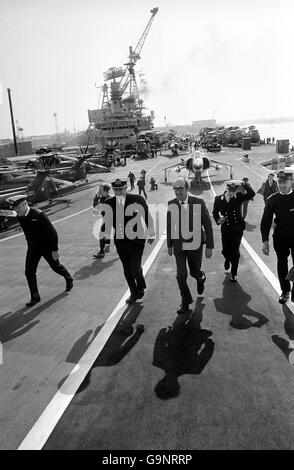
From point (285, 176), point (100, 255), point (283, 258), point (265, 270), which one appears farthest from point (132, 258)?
point (100, 255)

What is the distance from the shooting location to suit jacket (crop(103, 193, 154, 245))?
559cm

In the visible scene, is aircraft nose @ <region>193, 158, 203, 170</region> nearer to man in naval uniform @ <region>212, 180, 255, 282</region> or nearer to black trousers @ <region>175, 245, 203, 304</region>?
man in naval uniform @ <region>212, 180, 255, 282</region>

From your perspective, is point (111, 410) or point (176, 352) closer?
point (111, 410)

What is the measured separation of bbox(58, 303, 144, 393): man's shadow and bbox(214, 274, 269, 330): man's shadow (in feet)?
4.63

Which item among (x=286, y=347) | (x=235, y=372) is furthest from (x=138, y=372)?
(x=286, y=347)

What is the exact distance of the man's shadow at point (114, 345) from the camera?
4.11 meters

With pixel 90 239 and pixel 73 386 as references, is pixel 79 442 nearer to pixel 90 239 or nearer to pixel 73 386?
pixel 73 386

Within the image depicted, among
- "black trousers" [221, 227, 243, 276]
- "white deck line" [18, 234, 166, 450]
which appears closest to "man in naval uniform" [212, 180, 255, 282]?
"black trousers" [221, 227, 243, 276]

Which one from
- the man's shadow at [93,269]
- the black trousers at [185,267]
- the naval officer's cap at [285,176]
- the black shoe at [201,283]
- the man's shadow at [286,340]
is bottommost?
the man's shadow at [93,269]

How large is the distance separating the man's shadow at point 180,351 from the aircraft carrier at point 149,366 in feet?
0.04

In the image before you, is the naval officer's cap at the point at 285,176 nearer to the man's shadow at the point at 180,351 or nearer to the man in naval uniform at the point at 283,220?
the man in naval uniform at the point at 283,220

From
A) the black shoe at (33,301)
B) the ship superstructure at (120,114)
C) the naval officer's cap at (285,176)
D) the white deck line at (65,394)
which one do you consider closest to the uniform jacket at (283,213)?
the naval officer's cap at (285,176)
